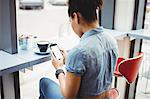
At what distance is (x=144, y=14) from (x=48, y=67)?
130 cm

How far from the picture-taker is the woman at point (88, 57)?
113cm

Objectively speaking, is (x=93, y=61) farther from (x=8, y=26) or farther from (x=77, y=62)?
(x=8, y=26)

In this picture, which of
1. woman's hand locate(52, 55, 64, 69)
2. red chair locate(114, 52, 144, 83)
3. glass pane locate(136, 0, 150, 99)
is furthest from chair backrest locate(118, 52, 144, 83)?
glass pane locate(136, 0, 150, 99)

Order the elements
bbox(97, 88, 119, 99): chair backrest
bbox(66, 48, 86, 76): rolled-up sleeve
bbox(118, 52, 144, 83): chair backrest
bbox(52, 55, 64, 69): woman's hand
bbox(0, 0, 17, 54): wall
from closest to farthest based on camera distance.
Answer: bbox(66, 48, 86, 76): rolled-up sleeve → bbox(97, 88, 119, 99): chair backrest → bbox(52, 55, 64, 69): woman's hand → bbox(0, 0, 17, 54): wall → bbox(118, 52, 144, 83): chair backrest

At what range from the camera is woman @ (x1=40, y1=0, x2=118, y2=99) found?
1.13 metres

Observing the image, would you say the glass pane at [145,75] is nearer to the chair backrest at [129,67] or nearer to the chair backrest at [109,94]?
the chair backrest at [129,67]

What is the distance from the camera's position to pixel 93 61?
3.75ft

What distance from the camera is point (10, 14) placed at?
1.55 meters

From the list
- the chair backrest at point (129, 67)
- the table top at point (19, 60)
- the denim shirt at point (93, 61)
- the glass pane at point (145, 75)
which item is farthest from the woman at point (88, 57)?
the glass pane at point (145, 75)

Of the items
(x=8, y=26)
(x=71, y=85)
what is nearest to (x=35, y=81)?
(x=8, y=26)

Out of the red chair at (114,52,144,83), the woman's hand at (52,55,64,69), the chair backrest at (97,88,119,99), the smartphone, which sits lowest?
the chair backrest at (97,88,119,99)

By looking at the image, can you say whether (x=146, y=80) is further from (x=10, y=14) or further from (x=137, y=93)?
(x=10, y=14)

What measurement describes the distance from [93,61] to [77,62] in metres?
0.08

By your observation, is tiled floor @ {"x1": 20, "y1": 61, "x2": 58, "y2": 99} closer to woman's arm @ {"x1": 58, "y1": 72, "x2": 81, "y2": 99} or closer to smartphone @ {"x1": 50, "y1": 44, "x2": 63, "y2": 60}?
smartphone @ {"x1": 50, "y1": 44, "x2": 63, "y2": 60}
